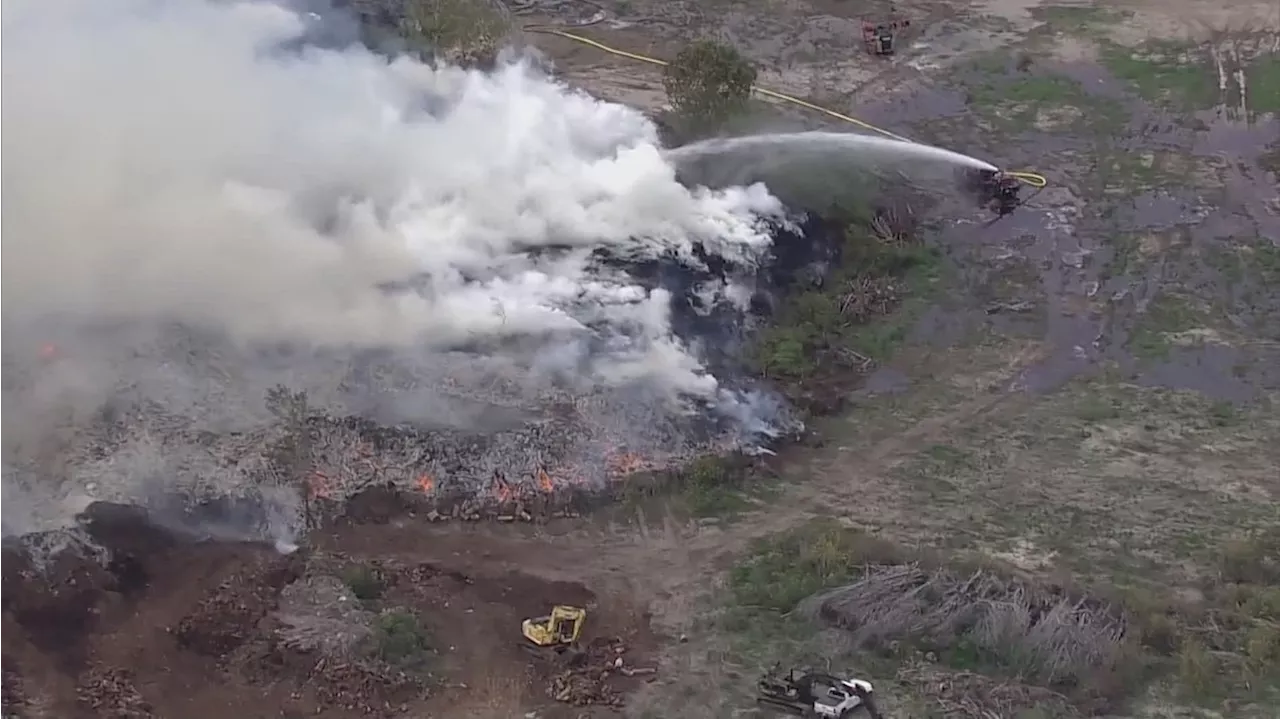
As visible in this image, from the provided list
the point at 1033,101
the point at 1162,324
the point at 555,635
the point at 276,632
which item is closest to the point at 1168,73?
the point at 1033,101

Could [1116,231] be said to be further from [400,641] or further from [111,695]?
[111,695]

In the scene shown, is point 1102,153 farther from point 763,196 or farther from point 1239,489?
point 1239,489

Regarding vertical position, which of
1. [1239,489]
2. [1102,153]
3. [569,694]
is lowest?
[569,694]

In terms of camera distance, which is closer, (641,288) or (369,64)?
(641,288)

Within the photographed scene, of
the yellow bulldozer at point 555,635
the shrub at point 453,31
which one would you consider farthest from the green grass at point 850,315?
the shrub at point 453,31

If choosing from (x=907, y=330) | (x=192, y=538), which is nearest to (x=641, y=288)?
(x=907, y=330)

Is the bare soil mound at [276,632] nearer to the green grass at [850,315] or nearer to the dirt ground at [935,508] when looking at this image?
the dirt ground at [935,508]

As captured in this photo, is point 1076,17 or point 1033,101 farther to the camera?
point 1076,17
